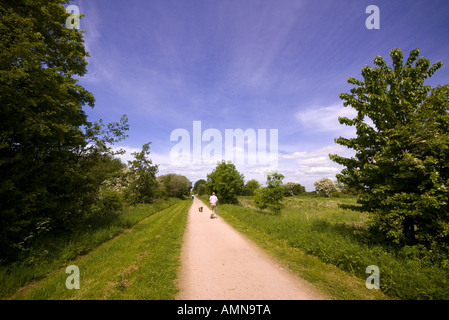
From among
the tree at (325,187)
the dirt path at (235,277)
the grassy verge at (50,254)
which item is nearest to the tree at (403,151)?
the dirt path at (235,277)

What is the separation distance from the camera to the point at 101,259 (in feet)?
19.7

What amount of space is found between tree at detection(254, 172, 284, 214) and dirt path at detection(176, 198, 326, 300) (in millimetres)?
6978

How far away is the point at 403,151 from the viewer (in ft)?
17.8

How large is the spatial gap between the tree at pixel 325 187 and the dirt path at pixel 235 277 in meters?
63.4

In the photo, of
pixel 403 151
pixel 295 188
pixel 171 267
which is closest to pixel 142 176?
pixel 171 267

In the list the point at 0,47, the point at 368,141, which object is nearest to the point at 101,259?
the point at 0,47

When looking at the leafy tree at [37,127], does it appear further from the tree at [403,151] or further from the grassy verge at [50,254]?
the tree at [403,151]

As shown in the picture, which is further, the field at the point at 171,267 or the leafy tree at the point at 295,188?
the leafy tree at the point at 295,188

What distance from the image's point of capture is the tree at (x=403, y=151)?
4.86m

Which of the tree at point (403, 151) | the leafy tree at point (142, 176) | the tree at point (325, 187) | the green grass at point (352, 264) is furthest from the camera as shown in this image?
the tree at point (325, 187)

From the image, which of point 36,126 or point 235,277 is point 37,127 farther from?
point 235,277

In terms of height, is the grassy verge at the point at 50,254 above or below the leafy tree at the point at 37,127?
below

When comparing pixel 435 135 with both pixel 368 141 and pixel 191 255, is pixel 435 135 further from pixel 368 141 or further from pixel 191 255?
pixel 191 255

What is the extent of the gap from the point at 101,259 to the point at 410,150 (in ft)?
37.2
